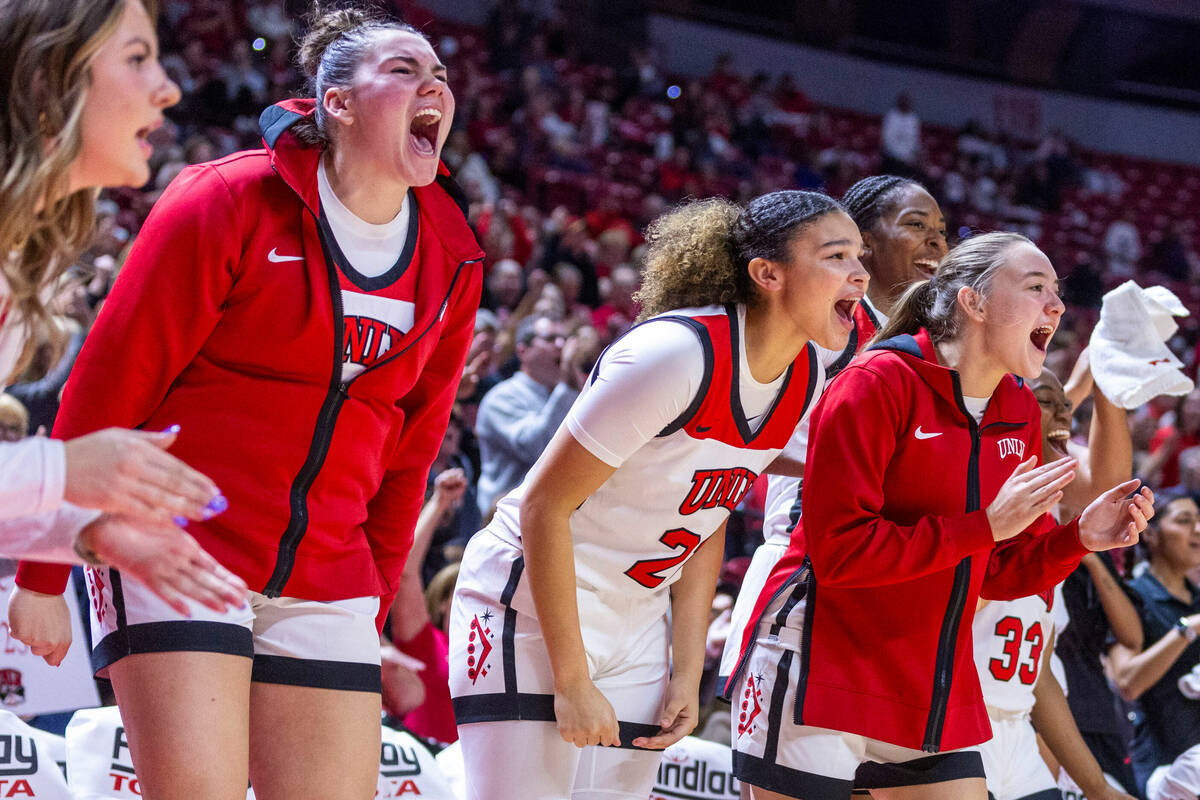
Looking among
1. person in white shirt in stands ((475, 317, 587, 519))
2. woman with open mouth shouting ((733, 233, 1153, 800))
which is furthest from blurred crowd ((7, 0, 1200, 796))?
woman with open mouth shouting ((733, 233, 1153, 800))

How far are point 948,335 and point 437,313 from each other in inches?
48.5

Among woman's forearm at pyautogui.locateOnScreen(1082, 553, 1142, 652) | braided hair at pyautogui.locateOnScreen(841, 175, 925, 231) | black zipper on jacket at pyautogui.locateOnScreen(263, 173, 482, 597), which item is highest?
braided hair at pyautogui.locateOnScreen(841, 175, 925, 231)

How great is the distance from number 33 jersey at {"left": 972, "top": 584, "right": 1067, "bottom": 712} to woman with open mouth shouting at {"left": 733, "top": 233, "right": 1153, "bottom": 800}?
20.5 inches

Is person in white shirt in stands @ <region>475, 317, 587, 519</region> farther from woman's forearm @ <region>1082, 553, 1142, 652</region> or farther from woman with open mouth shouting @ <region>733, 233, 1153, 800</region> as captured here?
woman with open mouth shouting @ <region>733, 233, 1153, 800</region>

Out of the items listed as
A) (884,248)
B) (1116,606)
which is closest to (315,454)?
(884,248)

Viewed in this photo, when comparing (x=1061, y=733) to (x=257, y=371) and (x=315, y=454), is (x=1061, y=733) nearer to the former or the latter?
(x=315, y=454)

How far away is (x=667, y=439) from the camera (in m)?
2.55

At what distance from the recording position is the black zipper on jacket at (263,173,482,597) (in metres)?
2.27

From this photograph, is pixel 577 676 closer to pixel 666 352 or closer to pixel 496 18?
pixel 666 352

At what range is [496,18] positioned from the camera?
552 inches

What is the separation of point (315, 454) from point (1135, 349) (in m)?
2.37

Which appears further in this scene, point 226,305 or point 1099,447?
point 1099,447

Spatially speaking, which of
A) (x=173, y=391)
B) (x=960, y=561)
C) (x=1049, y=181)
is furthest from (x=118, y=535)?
(x=1049, y=181)

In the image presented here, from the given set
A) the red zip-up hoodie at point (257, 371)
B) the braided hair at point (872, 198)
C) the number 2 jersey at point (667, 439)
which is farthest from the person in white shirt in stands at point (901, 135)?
the red zip-up hoodie at point (257, 371)
